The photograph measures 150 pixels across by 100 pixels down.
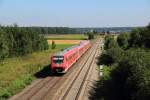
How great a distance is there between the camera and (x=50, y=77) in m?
41.0

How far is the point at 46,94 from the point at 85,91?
3481 millimetres

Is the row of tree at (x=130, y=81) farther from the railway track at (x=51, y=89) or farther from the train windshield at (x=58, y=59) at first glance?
the train windshield at (x=58, y=59)

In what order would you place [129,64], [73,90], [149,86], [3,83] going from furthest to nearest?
[3,83]
[73,90]
[129,64]
[149,86]

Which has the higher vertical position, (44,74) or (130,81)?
(130,81)

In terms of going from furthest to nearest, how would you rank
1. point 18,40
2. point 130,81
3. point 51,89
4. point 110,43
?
point 18,40 → point 110,43 → point 51,89 → point 130,81

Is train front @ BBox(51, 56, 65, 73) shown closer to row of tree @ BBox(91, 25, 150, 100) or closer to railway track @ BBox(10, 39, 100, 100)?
railway track @ BBox(10, 39, 100, 100)

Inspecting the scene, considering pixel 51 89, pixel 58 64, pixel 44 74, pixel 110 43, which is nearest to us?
pixel 51 89

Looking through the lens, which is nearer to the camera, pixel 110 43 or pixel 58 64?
pixel 58 64

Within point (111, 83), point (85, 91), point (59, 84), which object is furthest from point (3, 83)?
point (111, 83)

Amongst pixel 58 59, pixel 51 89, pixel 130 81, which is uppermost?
pixel 130 81

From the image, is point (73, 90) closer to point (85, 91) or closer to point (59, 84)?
point (85, 91)

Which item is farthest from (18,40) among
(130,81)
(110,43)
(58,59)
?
(130,81)

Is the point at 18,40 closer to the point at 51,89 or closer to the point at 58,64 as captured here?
the point at 58,64

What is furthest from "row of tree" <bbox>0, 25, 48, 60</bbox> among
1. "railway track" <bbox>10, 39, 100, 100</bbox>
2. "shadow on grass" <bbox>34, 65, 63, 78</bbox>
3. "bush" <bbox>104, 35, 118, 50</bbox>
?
"railway track" <bbox>10, 39, 100, 100</bbox>
